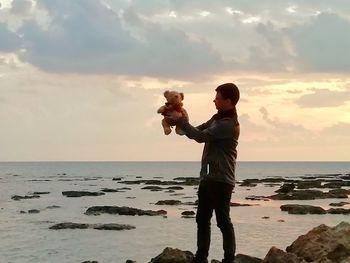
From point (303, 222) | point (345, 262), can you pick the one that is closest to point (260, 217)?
point (303, 222)

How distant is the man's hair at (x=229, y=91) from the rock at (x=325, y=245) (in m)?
6.39

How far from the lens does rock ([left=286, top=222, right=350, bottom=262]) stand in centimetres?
1419

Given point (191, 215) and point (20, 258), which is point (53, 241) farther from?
point (191, 215)

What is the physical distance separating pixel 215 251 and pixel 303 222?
542 inches

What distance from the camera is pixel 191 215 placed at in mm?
39438

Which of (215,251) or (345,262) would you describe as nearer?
(345,262)

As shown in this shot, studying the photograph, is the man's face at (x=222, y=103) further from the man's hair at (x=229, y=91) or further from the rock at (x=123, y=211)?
the rock at (x=123, y=211)

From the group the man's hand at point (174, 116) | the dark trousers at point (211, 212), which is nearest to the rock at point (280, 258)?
the dark trousers at point (211, 212)

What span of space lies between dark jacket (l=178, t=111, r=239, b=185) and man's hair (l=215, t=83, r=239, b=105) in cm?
24

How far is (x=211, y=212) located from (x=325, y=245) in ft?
21.4

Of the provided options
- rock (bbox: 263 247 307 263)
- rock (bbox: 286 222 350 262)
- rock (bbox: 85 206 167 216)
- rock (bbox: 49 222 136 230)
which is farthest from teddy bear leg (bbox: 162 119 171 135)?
rock (bbox: 85 206 167 216)

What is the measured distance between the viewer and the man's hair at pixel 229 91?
345 inches

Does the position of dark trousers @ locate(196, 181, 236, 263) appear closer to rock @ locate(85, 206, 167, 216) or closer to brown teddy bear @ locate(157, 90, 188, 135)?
brown teddy bear @ locate(157, 90, 188, 135)

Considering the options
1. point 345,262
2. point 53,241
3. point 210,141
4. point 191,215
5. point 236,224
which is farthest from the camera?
point 191,215
